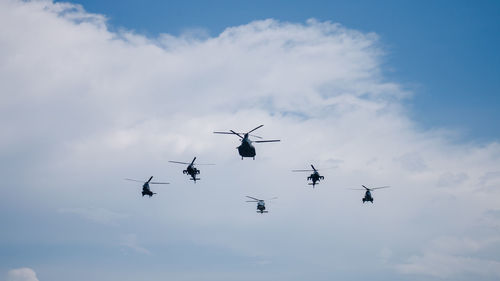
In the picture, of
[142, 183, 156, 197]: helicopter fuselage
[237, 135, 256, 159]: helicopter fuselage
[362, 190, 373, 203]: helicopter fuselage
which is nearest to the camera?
[237, 135, 256, 159]: helicopter fuselage

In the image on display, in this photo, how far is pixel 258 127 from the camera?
57469mm

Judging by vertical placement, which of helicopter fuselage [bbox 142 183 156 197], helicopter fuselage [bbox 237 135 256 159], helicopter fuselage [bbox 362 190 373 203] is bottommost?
helicopter fuselage [bbox 142 183 156 197]

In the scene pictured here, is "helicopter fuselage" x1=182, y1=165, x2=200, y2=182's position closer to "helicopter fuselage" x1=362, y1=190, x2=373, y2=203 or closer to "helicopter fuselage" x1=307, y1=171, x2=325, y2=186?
"helicopter fuselage" x1=307, y1=171, x2=325, y2=186

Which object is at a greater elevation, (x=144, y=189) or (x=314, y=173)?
(x=314, y=173)

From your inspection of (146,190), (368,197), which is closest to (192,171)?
(146,190)

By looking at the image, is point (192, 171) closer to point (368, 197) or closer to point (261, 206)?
point (261, 206)

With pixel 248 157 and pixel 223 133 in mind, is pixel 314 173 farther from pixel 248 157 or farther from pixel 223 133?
pixel 223 133

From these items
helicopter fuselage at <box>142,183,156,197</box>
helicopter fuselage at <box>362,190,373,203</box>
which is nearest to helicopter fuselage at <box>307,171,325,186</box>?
helicopter fuselage at <box>362,190,373,203</box>

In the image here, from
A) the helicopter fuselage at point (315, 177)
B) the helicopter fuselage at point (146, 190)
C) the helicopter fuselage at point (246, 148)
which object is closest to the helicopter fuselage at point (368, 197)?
the helicopter fuselage at point (315, 177)

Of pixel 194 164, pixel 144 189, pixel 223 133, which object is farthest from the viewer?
pixel 144 189

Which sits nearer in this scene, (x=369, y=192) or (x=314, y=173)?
(x=314, y=173)

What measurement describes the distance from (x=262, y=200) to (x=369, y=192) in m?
21.3

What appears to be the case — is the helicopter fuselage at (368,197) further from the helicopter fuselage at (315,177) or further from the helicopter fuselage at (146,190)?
the helicopter fuselage at (146,190)

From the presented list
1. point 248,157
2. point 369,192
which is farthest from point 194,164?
point 369,192
